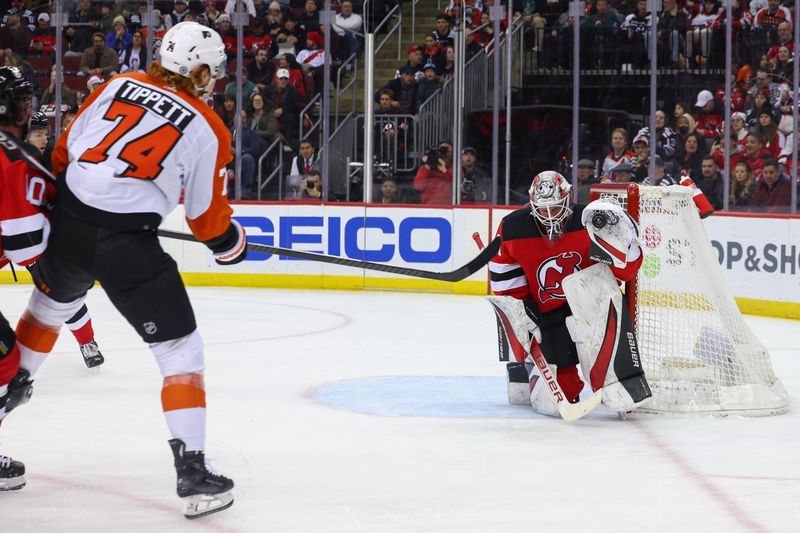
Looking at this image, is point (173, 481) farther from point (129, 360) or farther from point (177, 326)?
point (129, 360)

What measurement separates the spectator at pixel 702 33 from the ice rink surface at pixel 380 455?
3327mm

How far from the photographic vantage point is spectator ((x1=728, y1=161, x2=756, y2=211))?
769cm

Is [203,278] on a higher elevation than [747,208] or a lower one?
lower

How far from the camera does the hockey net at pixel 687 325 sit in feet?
13.2

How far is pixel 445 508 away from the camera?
2803mm

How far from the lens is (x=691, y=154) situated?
8086mm

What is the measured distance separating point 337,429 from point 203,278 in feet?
18.0

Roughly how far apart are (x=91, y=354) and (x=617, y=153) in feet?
15.3

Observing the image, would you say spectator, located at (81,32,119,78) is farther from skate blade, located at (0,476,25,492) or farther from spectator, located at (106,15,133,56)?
skate blade, located at (0,476,25,492)

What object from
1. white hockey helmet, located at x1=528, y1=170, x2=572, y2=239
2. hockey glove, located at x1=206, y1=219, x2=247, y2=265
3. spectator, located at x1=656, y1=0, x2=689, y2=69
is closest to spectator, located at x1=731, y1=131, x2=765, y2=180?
spectator, located at x1=656, y1=0, x2=689, y2=69

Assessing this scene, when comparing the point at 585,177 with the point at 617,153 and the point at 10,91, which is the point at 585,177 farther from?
the point at 10,91

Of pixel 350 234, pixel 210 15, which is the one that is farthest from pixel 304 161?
pixel 210 15

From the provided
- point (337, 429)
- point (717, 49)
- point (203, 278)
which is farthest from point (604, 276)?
point (203, 278)

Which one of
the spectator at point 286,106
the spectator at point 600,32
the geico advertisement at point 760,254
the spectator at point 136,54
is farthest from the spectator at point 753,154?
the spectator at point 136,54
